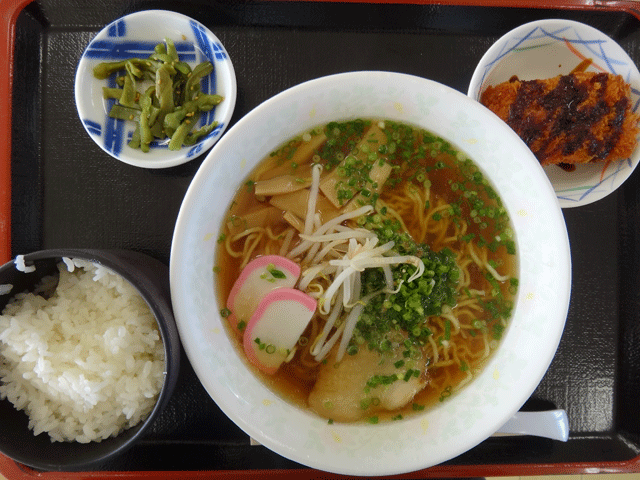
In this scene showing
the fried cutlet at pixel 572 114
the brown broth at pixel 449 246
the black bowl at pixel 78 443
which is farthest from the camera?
the fried cutlet at pixel 572 114

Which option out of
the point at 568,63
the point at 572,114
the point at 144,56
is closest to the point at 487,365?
the point at 572,114

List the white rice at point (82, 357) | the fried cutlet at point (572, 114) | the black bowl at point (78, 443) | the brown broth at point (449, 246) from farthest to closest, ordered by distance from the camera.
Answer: the fried cutlet at point (572, 114) → the brown broth at point (449, 246) → the white rice at point (82, 357) → the black bowl at point (78, 443)

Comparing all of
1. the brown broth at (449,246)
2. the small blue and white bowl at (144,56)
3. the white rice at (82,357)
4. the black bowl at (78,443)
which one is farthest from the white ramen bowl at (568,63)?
the white rice at (82,357)

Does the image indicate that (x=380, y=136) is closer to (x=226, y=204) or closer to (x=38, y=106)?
(x=226, y=204)

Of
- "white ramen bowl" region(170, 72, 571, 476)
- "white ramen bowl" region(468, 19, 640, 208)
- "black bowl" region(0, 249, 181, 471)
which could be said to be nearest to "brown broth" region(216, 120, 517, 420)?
"white ramen bowl" region(170, 72, 571, 476)

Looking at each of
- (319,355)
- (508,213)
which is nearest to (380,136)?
(508,213)

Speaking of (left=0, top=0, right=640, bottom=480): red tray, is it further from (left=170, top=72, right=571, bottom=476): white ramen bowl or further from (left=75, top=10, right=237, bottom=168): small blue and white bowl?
(left=170, top=72, right=571, bottom=476): white ramen bowl

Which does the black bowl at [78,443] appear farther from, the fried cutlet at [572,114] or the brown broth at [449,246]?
the fried cutlet at [572,114]

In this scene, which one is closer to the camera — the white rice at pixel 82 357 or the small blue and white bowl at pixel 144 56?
the white rice at pixel 82 357
